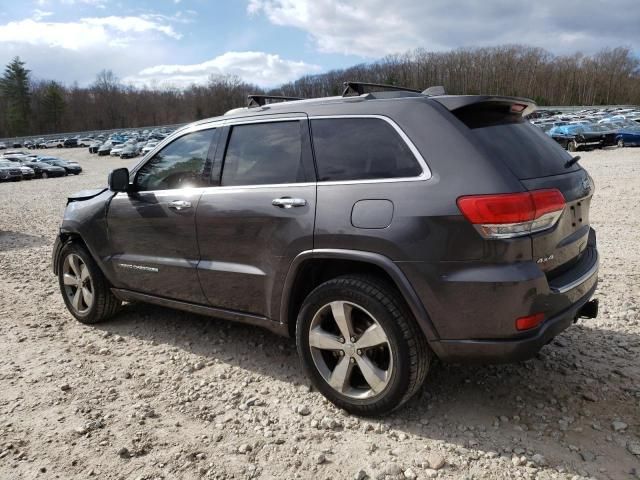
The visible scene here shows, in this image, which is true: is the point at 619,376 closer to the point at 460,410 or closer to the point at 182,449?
the point at 460,410

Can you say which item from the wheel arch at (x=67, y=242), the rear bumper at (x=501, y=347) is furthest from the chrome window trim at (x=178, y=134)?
the rear bumper at (x=501, y=347)

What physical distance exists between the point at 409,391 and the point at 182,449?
4.38ft

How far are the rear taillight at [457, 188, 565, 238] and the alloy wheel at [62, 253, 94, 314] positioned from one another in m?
3.62

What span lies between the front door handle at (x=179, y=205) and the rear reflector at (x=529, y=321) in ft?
7.89

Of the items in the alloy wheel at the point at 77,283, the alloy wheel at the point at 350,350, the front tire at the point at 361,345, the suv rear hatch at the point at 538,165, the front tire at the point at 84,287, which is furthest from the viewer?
the alloy wheel at the point at 77,283

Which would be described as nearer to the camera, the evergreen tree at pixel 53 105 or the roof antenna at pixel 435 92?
the roof antenna at pixel 435 92

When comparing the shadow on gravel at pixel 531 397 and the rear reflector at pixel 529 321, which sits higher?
the rear reflector at pixel 529 321

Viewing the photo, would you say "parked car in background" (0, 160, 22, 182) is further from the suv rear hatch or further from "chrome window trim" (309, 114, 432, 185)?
the suv rear hatch

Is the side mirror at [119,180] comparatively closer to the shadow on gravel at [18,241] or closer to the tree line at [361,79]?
the shadow on gravel at [18,241]

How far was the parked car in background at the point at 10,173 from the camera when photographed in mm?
31625

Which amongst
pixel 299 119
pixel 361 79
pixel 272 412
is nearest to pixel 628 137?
pixel 299 119

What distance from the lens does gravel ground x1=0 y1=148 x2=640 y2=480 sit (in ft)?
8.93

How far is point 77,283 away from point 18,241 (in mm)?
5962

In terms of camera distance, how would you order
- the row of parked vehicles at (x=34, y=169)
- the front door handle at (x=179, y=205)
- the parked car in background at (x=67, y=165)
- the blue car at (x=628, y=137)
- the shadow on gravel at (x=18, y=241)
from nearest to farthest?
the front door handle at (x=179, y=205)
the shadow on gravel at (x=18, y=241)
the blue car at (x=628, y=137)
the row of parked vehicles at (x=34, y=169)
the parked car in background at (x=67, y=165)
